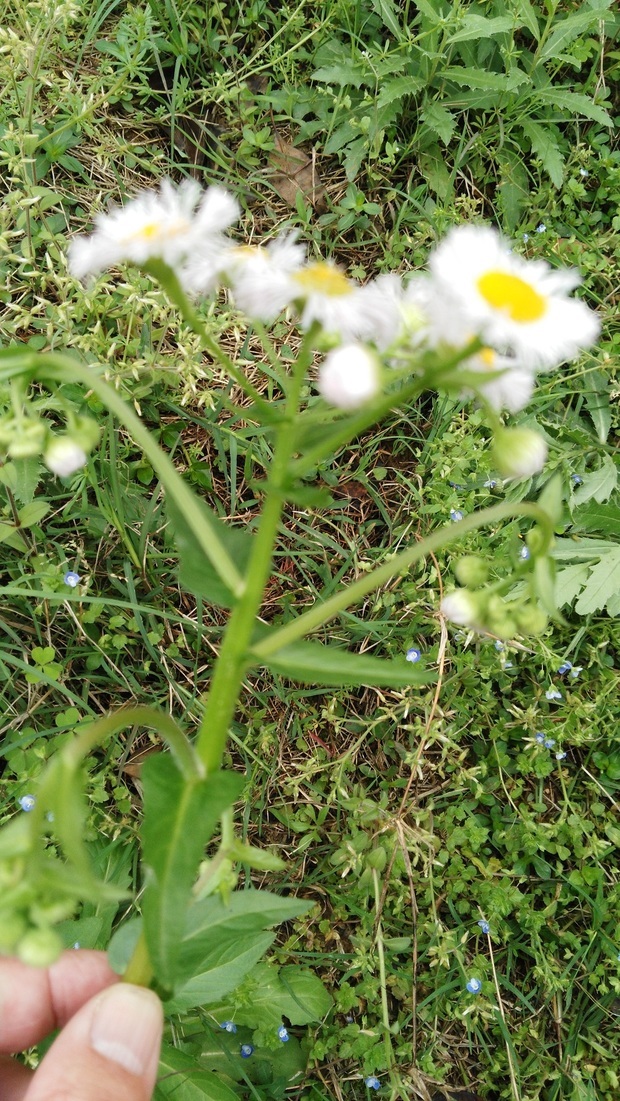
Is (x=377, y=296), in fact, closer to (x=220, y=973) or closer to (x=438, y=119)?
(x=220, y=973)

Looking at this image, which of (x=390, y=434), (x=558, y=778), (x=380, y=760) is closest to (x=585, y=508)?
(x=390, y=434)

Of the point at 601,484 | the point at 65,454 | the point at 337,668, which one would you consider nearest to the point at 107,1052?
the point at 337,668

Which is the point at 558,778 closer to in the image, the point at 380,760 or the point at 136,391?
the point at 380,760

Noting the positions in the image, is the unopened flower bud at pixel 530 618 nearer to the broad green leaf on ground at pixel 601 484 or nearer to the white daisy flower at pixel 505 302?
the white daisy flower at pixel 505 302

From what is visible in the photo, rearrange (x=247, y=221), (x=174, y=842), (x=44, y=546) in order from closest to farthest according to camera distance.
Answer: (x=174, y=842) < (x=44, y=546) < (x=247, y=221)

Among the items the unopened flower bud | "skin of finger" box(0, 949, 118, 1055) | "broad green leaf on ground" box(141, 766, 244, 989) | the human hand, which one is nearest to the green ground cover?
"skin of finger" box(0, 949, 118, 1055)

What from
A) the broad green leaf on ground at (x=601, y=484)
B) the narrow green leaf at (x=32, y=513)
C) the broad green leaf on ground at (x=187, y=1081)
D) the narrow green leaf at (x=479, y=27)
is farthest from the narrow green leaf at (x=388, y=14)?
the broad green leaf on ground at (x=187, y=1081)
